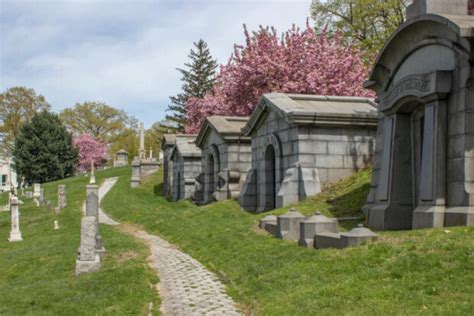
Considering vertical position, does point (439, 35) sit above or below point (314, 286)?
above

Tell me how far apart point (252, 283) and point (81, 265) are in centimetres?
434

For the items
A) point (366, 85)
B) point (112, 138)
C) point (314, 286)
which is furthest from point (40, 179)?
point (314, 286)

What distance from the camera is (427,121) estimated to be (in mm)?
11469

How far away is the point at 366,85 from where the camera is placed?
14.3 meters

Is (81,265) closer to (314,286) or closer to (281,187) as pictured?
(314,286)

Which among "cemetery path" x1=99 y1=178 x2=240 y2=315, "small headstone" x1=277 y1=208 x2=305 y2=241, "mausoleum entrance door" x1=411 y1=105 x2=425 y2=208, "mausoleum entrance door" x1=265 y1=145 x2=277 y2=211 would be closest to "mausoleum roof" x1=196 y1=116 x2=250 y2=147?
"mausoleum entrance door" x1=265 y1=145 x2=277 y2=211

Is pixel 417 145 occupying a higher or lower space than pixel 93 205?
higher

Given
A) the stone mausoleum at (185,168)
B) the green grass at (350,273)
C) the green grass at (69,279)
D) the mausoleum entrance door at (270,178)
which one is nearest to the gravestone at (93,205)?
the green grass at (69,279)

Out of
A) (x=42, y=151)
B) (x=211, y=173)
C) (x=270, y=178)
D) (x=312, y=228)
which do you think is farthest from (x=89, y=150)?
(x=312, y=228)

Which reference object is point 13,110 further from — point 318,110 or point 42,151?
point 318,110

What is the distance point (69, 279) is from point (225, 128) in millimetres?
13588

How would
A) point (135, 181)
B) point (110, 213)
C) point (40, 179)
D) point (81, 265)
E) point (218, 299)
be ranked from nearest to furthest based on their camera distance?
1. point (218, 299)
2. point (81, 265)
3. point (110, 213)
4. point (135, 181)
5. point (40, 179)

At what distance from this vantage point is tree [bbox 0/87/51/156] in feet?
221

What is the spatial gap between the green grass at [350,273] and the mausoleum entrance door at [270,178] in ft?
19.4
